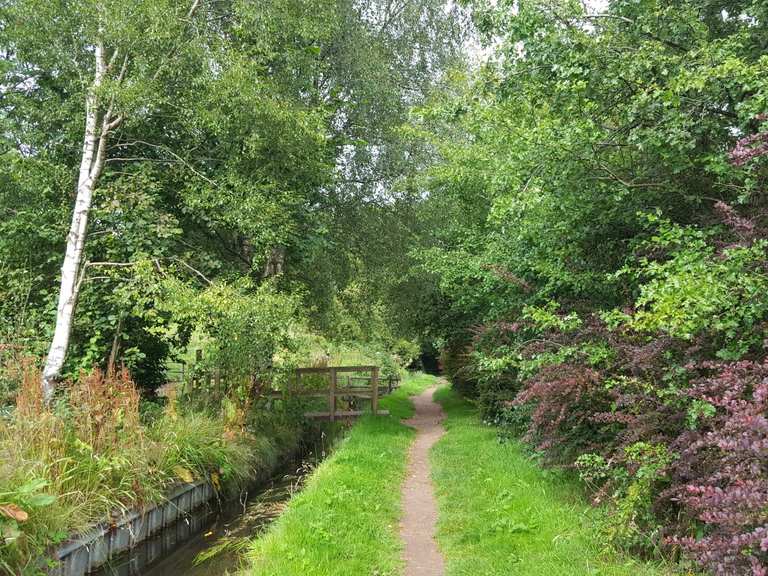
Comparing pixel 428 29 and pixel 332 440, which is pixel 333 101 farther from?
pixel 332 440

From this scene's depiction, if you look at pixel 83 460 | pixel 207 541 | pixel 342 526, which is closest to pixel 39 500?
pixel 83 460

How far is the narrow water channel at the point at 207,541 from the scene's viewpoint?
6168 mm

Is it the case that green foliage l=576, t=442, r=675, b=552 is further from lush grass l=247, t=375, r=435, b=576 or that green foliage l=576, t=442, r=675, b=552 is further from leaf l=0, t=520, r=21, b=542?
leaf l=0, t=520, r=21, b=542

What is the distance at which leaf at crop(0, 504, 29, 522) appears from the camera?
4.23m

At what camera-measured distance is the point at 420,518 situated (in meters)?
6.68

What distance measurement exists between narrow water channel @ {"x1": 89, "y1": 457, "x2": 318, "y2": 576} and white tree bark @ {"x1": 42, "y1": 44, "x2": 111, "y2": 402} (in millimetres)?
2732

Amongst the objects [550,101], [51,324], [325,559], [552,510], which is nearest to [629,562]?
[552,510]

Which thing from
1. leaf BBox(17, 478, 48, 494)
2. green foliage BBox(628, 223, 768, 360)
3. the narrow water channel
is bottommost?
the narrow water channel

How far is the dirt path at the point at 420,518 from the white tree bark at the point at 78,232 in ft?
17.4

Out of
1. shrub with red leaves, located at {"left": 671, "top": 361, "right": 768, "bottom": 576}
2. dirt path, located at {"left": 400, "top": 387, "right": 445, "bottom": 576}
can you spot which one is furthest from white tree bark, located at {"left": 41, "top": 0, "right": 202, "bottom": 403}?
shrub with red leaves, located at {"left": 671, "top": 361, "right": 768, "bottom": 576}

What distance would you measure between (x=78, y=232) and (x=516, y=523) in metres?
7.41

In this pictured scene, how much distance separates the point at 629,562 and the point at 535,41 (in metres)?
4.66

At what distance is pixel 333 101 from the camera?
39.8 feet

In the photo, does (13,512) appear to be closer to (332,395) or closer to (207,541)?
(207,541)
